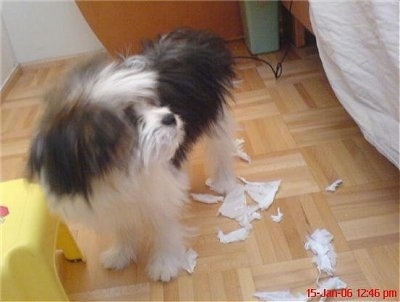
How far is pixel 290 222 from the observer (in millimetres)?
1465

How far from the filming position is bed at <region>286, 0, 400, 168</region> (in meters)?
1.19

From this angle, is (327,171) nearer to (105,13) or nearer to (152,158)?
(152,158)

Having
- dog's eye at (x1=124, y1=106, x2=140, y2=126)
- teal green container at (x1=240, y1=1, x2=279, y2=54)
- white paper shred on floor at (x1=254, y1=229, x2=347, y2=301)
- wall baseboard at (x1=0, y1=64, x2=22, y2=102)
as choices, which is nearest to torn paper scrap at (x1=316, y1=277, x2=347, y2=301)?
white paper shred on floor at (x1=254, y1=229, x2=347, y2=301)

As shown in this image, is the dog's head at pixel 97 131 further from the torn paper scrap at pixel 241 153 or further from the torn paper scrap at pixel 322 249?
the torn paper scrap at pixel 241 153

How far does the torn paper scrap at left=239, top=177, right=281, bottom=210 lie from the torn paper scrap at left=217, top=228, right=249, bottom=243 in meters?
0.12

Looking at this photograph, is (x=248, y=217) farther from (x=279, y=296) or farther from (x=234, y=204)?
(x=279, y=296)

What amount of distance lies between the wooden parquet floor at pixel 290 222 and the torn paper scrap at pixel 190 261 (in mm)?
19

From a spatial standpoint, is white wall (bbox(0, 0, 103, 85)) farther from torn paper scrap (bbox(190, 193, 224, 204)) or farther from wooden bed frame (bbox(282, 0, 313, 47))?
torn paper scrap (bbox(190, 193, 224, 204))

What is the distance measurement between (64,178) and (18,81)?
219 cm

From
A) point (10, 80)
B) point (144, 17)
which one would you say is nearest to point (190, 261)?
point (144, 17)

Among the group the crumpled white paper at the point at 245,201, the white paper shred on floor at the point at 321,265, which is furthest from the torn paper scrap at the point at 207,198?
the white paper shred on floor at the point at 321,265

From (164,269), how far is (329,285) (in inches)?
16.7

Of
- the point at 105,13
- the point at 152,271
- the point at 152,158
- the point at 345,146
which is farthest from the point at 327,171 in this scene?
the point at 105,13

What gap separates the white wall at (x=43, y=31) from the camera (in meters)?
3.02
